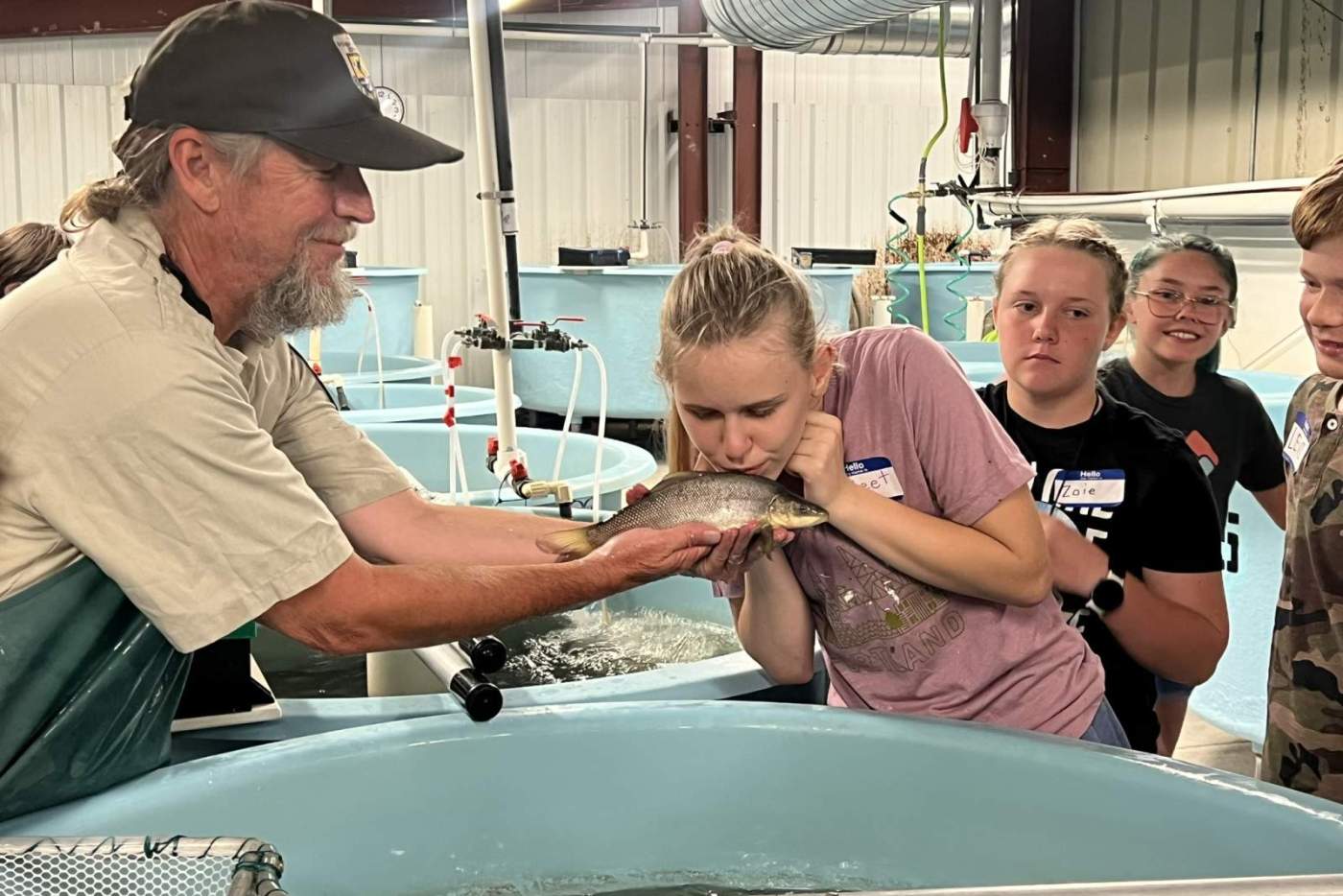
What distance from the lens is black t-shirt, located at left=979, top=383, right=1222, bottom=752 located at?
181 centimetres

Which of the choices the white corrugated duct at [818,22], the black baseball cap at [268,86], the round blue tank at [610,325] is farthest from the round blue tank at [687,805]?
the round blue tank at [610,325]

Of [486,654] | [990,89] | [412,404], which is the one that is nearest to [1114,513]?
[486,654]

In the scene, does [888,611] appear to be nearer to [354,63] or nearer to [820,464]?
[820,464]

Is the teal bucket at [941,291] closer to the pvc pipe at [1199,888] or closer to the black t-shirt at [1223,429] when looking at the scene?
the black t-shirt at [1223,429]

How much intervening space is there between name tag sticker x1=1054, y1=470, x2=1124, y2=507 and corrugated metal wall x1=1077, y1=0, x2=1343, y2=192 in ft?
7.37

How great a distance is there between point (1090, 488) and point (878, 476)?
1.66 feet

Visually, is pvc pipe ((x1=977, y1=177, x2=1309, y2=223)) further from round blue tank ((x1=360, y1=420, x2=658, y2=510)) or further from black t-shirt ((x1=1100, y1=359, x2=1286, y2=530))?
round blue tank ((x1=360, y1=420, x2=658, y2=510))

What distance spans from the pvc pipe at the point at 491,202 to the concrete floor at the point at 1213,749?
5.63ft

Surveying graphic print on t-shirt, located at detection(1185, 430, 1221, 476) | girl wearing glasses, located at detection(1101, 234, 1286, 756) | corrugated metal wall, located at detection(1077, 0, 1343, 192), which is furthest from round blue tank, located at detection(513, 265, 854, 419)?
graphic print on t-shirt, located at detection(1185, 430, 1221, 476)

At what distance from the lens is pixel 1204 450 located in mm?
2291

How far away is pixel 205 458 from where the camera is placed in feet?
4.17

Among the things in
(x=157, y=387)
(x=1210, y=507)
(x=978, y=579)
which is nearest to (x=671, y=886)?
(x=978, y=579)

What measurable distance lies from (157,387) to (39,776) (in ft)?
1.37

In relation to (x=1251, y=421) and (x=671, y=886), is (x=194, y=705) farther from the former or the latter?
(x=1251, y=421)
